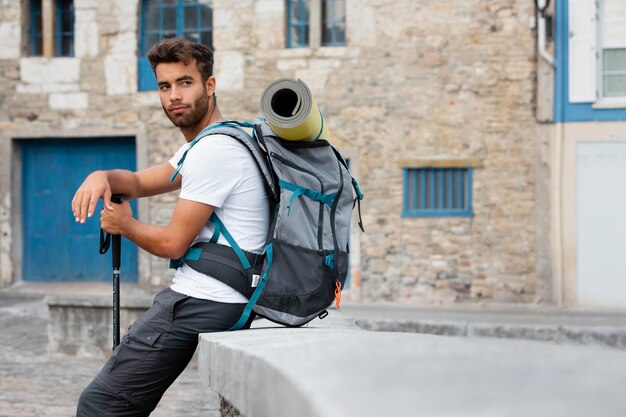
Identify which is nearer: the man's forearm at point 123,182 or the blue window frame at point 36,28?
the man's forearm at point 123,182

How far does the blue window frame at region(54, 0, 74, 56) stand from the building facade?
1.38 feet

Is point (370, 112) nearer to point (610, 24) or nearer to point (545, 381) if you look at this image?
point (610, 24)

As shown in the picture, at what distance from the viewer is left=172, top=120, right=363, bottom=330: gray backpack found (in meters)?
3.05

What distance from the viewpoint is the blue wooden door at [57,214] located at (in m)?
15.0

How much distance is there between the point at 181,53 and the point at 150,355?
967 mm

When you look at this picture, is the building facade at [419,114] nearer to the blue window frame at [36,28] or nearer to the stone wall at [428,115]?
the stone wall at [428,115]

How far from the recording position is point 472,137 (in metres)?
13.5

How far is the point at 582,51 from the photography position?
13422mm

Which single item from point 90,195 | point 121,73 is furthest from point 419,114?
point 90,195

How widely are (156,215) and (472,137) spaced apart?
4.66 m

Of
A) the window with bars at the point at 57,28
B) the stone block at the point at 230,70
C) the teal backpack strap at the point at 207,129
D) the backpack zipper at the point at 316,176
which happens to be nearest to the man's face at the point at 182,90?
the teal backpack strap at the point at 207,129

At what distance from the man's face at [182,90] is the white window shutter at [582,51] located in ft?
36.0

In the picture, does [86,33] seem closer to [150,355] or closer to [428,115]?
[428,115]

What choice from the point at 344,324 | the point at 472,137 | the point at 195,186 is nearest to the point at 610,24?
the point at 472,137
